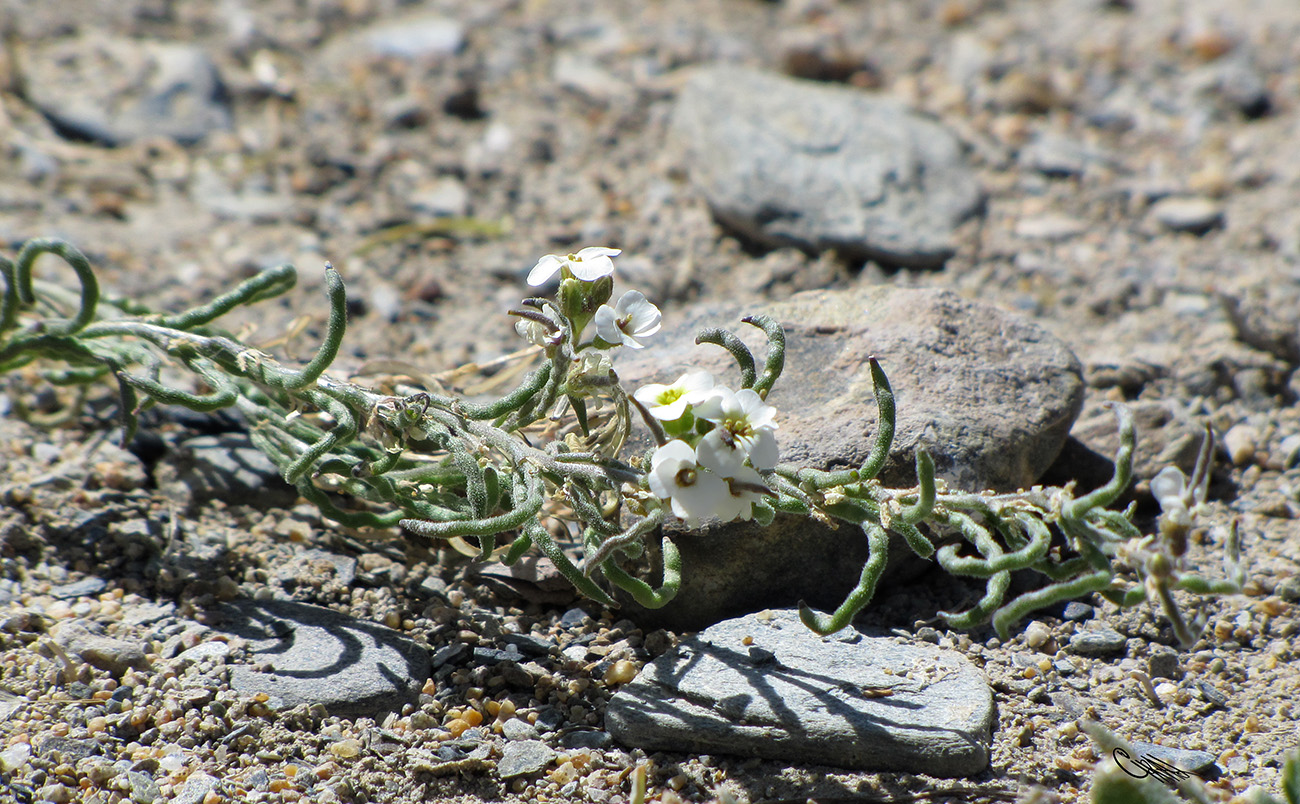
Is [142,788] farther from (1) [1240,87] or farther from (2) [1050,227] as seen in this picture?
(1) [1240,87]

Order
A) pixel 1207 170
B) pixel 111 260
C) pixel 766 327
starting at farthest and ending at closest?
1. pixel 1207 170
2. pixel 111 260
3. pixel 766 327

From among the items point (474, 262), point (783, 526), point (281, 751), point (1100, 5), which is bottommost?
point (281, 751)

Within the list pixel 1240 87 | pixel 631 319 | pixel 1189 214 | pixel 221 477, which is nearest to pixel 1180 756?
pixel 631 319

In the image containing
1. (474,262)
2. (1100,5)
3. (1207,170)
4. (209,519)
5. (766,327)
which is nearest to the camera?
(766,327)

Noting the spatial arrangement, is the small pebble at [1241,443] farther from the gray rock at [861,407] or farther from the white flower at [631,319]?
the white flower at [631,319]

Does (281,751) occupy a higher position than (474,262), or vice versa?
(474,262)

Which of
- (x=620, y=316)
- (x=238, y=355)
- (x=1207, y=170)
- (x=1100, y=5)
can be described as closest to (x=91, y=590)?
(x=238, y=355)

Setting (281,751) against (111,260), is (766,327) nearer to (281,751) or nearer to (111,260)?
(281,751)
